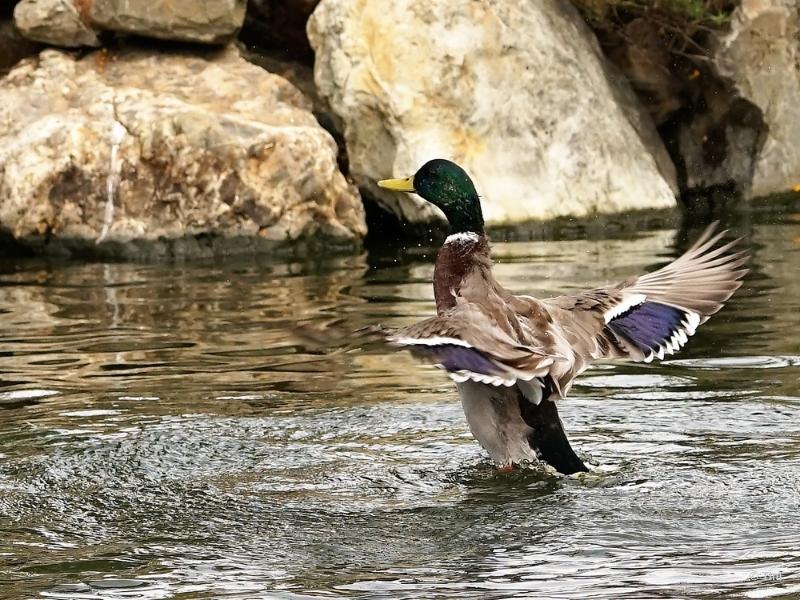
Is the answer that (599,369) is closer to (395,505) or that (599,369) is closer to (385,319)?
(385,319)

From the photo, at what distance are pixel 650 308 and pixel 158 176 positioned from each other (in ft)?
17.6

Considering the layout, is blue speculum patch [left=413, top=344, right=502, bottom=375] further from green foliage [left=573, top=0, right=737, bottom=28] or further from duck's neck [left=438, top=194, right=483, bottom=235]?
green foliage [left=573, top=0, right=737, bottom=28]

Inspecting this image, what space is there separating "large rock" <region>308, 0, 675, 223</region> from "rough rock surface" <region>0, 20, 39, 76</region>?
2.25 m

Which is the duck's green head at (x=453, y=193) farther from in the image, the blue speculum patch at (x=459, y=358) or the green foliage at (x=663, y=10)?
the green foliage at (x=663, y=10)

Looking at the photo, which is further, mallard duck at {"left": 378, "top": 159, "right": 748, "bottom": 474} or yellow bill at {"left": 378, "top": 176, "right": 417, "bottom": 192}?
yellow bill at {"left": 378, "top": 176, "right": 417, "bottom": 192}

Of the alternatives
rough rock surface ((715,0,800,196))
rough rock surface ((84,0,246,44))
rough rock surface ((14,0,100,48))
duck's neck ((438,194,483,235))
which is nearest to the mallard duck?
duck's neck ((438,194,483,235))

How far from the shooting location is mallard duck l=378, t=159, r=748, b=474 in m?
4.42

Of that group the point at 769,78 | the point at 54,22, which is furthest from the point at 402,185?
the point at 769,78

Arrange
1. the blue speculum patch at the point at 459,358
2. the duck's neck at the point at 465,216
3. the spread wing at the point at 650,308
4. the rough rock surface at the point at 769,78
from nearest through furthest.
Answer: the blue speculum patch at the point at 459,358 → the spread wing at the point at 650,308 → the duck's neck at the point at 465,216 → the rough rock surface at the point at 769,78

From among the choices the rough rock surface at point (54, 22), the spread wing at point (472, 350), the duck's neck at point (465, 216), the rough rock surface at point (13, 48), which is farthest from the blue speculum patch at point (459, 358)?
the rough rock surface at point (13, 48)

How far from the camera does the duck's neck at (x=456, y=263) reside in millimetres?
5234

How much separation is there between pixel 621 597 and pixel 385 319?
4.20 meters

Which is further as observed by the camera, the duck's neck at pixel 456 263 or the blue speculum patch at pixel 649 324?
the blue speculum patch at pixel 649 324

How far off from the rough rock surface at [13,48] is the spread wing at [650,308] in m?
6.77
